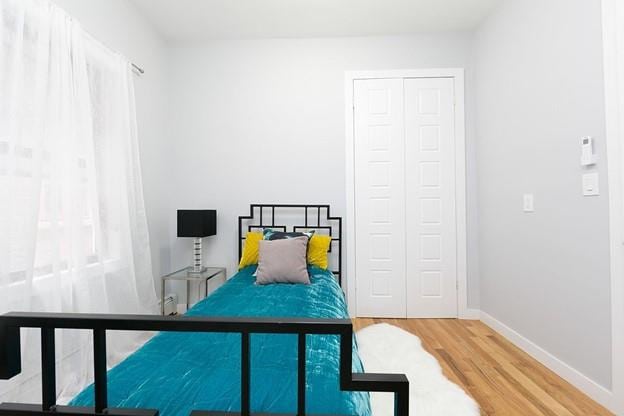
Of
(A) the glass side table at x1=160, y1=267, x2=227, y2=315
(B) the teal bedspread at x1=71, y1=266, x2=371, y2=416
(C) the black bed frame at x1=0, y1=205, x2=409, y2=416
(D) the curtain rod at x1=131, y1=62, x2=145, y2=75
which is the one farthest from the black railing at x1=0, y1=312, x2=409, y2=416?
(D) the curtain rod at x1=131, y1=62, x2=145, y2=75

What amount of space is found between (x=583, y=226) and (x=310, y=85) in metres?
2.54

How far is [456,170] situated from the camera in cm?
309

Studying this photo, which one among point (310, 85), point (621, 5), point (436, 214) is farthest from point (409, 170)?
point (621, 5)

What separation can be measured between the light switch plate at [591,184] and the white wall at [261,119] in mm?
1881

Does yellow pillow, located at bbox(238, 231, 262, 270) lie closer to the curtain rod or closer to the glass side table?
the glass side table

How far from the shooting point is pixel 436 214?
10.1 feet

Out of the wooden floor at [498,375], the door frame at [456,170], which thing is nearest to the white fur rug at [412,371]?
the wooden floor at [498,375]

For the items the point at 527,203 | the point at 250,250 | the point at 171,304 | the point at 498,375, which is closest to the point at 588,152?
the point at 527,203

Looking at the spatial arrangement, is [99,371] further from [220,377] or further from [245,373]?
[220,377]

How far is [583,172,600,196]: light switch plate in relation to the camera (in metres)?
1.73

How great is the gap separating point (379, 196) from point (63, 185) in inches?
99.3

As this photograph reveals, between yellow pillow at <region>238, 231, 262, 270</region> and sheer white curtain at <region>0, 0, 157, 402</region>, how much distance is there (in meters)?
0.89

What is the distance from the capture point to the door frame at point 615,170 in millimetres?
1584

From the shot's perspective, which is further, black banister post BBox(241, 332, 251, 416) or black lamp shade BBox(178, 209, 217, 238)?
black lamp shade BBox(178, 209, 217, 238)
